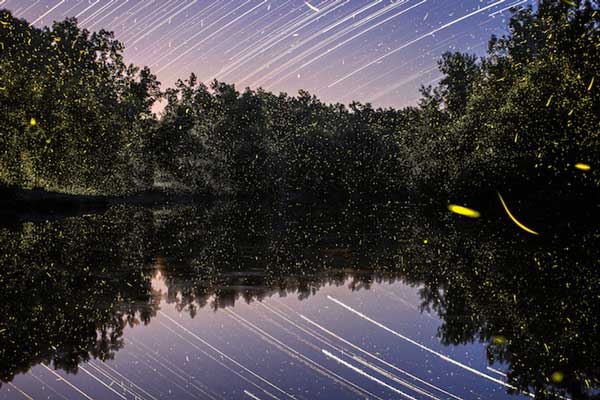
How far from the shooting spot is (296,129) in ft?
313

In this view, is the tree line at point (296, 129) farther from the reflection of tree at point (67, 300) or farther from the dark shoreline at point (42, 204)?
the reflection of tree at point (67, 300)

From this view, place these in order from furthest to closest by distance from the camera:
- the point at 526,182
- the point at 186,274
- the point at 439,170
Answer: the point at 439,170 → the point at 526,182 → the point at 186,274

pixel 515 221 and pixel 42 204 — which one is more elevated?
pixel 515 221

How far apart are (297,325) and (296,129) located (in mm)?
89558

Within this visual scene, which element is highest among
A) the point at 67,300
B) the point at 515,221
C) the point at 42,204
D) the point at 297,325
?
the point at 515,221

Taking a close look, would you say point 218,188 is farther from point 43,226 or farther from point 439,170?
point 43,226

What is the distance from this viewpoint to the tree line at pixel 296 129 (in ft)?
80.9

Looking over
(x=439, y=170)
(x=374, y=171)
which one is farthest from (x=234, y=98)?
(x=439, y=170)

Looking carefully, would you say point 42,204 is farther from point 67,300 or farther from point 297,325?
point 297,325

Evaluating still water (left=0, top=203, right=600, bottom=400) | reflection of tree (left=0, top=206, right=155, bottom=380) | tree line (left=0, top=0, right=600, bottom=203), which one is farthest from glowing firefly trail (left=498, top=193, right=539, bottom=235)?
reflection of tree (left=0, top=206, right=155, bottom=380)

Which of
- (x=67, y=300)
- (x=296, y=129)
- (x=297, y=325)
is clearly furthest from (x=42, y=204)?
(x=296, y=129)

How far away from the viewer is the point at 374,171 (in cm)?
8525

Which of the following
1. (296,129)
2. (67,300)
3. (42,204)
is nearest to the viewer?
(67,300)

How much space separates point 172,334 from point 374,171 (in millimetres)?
80200
